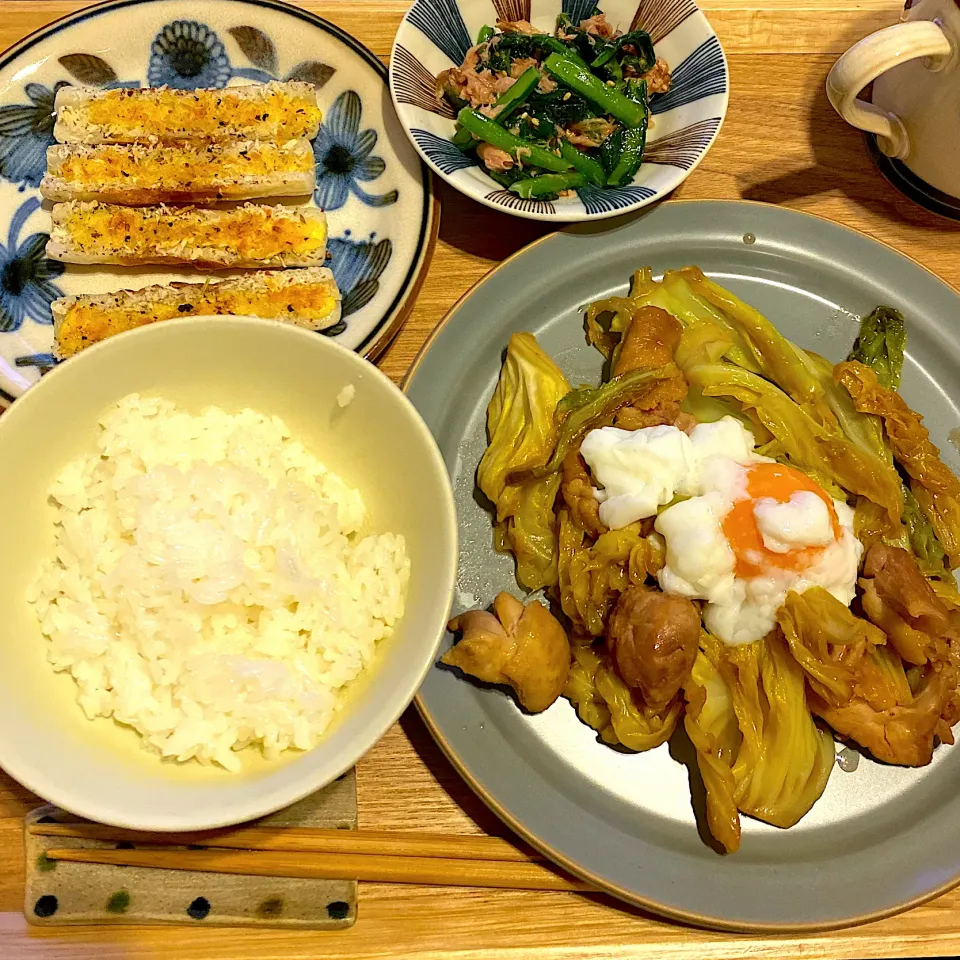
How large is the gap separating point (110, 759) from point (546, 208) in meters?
1.62

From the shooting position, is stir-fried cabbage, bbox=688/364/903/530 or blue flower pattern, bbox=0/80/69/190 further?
blue flower pattern, bbox=0/80/69/190

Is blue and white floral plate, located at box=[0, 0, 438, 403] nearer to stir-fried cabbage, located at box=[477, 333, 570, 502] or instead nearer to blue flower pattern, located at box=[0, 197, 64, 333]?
blue flower pattern, located at box=[0, 197, 64, 333]

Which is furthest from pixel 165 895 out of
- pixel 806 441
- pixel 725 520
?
pixel 806 441

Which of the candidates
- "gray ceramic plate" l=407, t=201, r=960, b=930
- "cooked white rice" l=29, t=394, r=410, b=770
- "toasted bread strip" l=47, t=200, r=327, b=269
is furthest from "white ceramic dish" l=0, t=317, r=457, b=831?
"toasted bread strip" l=47, t=200, r=327, b=269

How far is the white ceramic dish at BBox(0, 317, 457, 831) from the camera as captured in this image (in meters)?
1.31

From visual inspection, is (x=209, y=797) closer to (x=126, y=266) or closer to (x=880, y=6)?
(x=126, y=266)

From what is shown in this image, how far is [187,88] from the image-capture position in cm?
232

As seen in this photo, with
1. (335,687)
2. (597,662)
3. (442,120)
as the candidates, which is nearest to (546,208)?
(442,120)

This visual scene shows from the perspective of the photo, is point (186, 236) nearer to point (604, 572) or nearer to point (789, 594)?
point (604, 572)

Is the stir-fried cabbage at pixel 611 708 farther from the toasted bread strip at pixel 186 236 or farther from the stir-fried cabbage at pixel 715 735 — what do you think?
the toasted bread strip at pixel 186 236

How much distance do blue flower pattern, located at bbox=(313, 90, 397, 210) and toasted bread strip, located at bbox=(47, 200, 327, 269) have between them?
11 cm

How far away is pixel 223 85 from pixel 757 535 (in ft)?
6.66

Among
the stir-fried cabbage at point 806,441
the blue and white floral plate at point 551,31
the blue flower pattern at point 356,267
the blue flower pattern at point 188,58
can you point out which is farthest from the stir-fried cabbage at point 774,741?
the blue flower pattern at point 188,58

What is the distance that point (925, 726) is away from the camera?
1698mm
